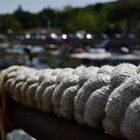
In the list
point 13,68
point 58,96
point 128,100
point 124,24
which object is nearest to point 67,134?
point 58,96

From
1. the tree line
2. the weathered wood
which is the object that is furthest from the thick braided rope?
the tree line

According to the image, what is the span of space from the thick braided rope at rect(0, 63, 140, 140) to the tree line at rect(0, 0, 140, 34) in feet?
244

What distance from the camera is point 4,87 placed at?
8.54 ft

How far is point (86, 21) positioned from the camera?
8281 cm

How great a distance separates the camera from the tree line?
80.6m

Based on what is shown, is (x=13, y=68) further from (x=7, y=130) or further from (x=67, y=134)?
(x=67, y=134)

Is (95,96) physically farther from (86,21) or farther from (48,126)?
(86,21)

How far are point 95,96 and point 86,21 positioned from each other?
81.9 meters

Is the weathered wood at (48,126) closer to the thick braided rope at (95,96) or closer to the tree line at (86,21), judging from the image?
the thick braided rope at (95,96)

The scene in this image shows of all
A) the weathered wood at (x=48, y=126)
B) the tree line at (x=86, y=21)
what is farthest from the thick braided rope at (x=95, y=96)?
the tree line at (x=86, y=21)

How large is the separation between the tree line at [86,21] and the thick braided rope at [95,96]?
74.5 meters

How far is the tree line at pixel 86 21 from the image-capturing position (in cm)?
8062

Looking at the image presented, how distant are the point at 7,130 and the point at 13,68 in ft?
1.25

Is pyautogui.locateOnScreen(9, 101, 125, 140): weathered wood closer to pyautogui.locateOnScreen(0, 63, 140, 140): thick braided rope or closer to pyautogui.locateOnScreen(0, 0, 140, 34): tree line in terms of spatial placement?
pyautogui.locateOnScreen(0, 63, 140, 140): thick braided rope
